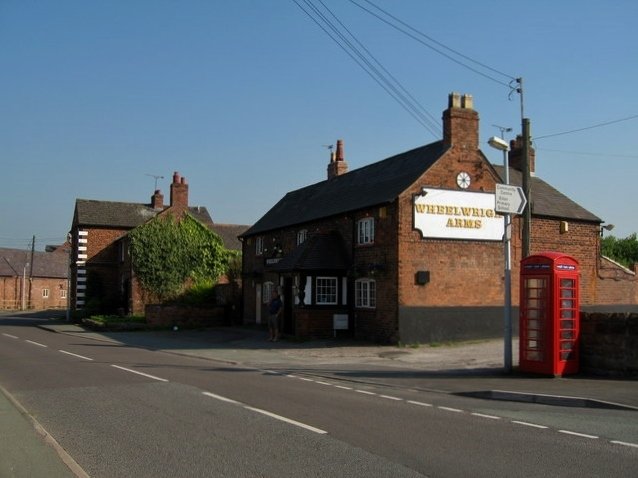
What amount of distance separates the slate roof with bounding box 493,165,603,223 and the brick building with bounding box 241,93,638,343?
90 mm

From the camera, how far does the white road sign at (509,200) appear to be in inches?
632

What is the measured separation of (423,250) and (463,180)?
3285 mm

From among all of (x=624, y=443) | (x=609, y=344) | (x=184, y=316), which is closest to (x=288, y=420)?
(x=624, y=443)

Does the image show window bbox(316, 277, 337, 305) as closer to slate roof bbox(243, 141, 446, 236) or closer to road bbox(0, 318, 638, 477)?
slate roof bbox(243, 141, 446, 236)

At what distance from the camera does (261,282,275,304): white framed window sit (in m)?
32.6

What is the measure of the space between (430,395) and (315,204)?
19.5 m

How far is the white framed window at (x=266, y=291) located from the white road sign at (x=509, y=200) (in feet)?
57.6

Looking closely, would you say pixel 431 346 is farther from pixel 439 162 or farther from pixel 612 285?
pixel 612 285

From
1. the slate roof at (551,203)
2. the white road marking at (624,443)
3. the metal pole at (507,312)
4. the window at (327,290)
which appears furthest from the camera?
the slate roof at (551,203)

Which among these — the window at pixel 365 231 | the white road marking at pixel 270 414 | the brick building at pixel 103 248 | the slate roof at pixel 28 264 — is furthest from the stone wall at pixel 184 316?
the slate roof at pixel 28 264

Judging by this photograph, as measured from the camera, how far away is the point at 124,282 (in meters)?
46.2

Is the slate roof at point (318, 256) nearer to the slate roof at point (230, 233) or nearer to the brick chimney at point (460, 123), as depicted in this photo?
the brick chimney at point (460, 123)

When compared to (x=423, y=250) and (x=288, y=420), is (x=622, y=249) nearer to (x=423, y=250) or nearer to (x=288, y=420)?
(x=423, y=250)

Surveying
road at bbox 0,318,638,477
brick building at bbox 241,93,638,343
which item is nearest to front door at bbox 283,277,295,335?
brick building at bbox 241,93,638,343
